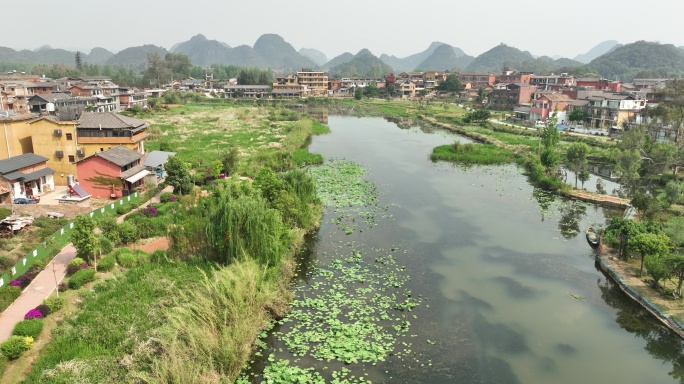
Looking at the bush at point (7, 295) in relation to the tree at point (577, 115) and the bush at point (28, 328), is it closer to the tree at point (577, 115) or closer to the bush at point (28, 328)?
the bush at point (28, 328)

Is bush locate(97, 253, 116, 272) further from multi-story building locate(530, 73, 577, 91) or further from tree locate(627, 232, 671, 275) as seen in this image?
multi-story building locate(530, 73, 577, 91)

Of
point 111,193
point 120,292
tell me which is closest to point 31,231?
point 111,193

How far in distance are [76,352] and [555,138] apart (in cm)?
4024

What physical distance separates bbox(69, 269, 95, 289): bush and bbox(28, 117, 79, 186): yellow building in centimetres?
1622

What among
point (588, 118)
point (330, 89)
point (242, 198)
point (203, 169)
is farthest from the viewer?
point (330, 89)

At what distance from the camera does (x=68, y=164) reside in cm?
3122

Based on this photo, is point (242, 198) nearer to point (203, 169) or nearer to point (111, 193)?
point (111, 193)

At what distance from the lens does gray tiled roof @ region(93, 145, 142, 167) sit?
29016 mm

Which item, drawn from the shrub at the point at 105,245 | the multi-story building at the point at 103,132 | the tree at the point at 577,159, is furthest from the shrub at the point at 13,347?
the tree at the point at 577,159

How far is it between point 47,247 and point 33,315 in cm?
652

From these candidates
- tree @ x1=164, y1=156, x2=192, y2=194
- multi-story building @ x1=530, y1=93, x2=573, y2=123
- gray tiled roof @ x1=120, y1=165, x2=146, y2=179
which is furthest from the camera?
multi-story building @ x1=530, y1=93, x2=573, y2=123

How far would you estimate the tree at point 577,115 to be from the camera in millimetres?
62562

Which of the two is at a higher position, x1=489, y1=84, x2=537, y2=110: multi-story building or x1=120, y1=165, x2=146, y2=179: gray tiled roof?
x1=489, y1=84, x2=537, y2=110: multi-story building

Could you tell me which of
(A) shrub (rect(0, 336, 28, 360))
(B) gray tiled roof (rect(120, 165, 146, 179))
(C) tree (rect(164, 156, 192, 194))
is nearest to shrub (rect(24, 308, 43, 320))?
(A) shrub (rect(0, 336, 28, 360))
